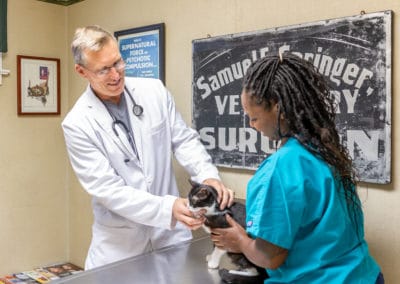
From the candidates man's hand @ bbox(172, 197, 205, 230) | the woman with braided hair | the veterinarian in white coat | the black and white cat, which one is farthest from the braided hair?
the veterinarian in white coat

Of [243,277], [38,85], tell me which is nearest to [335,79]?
[243,277]

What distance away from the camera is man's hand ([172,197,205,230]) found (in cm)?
147

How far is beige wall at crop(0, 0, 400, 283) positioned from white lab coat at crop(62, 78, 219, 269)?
0.37m

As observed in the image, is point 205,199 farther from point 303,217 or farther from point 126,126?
point 126,126

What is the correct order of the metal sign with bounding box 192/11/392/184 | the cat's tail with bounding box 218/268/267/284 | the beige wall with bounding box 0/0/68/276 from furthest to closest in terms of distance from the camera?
the beige wall with bounding box 0/0/68/276 → the metal sign with bounding box 192/11/392/184 → the cat's tail with bounding box 218/268/267/284

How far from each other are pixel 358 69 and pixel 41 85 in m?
2.04

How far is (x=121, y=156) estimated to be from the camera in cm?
179

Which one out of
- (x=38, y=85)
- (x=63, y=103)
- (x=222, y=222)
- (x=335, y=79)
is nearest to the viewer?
(x=222, y=222)

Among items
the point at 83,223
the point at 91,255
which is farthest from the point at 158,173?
the point at 83,223

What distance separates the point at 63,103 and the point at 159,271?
1896 mm

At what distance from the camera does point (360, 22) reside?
Result: 163 centimetres

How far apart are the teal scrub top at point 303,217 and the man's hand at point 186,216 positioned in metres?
0.43

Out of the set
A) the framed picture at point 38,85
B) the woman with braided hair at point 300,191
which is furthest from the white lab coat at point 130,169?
the framed picture at point 38,85

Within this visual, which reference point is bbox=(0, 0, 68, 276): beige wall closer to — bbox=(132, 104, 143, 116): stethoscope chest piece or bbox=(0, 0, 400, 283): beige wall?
bbox=(0, 0, 400, 283): beige wall
